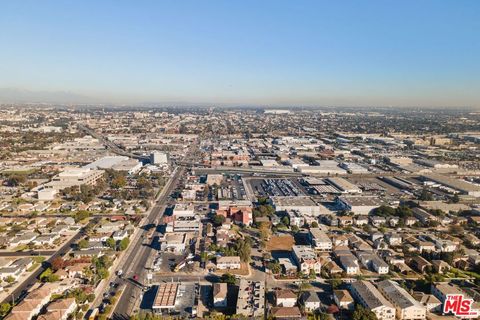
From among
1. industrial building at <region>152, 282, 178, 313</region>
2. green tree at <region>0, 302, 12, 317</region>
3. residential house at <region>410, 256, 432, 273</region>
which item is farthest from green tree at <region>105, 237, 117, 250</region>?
residential house at <region>410, 256, 432, 273</region>

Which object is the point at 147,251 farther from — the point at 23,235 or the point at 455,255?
the point at 455,255

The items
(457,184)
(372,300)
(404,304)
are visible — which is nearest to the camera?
(404,304)

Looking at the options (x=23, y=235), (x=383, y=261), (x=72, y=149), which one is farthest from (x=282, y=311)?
(x=72, y=149)

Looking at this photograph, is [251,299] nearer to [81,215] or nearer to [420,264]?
[420,264]

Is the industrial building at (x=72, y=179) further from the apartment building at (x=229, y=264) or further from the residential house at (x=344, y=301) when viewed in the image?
the residential house at (x=344, y=301)

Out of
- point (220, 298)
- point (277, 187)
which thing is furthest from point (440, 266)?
point (277, 187)
